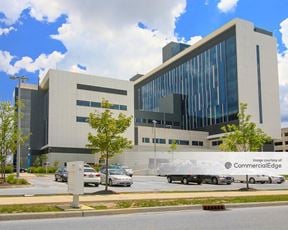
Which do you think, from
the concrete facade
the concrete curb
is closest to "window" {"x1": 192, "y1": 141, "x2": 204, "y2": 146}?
the concrete facade

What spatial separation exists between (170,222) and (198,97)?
95.9m

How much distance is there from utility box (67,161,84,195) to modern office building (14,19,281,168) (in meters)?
70.4

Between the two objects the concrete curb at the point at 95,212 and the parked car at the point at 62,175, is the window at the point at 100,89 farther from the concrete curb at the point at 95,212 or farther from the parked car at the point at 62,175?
the concrete curb at the point at 95,212

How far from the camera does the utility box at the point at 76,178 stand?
14.8 metres

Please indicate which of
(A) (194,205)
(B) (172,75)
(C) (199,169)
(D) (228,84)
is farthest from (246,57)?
(A) (194,205)

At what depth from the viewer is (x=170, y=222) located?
1220 cm

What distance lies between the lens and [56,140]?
92.4 meters

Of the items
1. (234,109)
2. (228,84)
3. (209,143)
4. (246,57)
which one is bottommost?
(209,143)

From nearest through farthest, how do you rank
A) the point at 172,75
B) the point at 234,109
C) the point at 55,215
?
the point at 55,215, the point at 234,109, the point at 172,75

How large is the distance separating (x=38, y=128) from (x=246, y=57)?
53.6 metres

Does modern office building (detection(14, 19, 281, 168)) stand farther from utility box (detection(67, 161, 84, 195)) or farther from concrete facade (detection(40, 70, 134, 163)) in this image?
utility box (detection(67, 161, 84, 195))

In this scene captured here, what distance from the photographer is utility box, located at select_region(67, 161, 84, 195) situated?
48.5ft

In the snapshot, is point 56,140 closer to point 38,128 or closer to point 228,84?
point 38,128

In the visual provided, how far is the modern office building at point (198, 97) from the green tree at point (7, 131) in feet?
172
